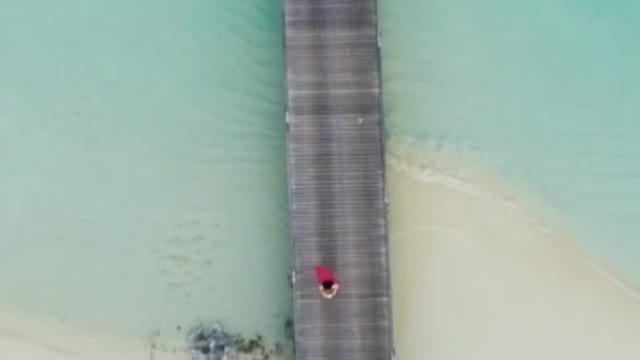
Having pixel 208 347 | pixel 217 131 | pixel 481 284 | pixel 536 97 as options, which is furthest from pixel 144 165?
pixel 536 97

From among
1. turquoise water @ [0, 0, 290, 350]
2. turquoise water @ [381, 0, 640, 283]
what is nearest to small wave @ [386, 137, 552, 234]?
turquoise water @ [381, 0, 640, 283]

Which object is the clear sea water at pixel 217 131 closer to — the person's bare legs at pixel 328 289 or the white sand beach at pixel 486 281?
the white sand beach at pixel 486 281

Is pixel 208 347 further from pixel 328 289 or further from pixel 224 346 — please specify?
pixel 328 289

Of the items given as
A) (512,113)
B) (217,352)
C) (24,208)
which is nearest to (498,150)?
(512,113)

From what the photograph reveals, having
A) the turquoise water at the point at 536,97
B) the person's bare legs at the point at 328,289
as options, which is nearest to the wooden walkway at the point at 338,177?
the person's bare legs at the point at 328,289

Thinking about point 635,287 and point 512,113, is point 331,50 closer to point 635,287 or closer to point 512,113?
point 512,113

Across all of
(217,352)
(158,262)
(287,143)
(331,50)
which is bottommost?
(217,352)
